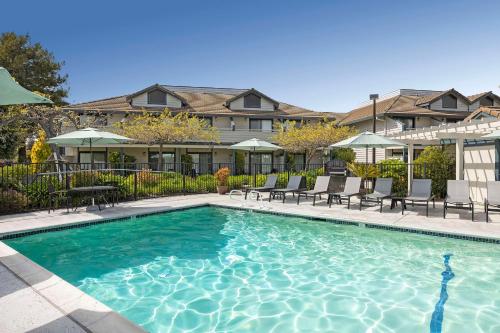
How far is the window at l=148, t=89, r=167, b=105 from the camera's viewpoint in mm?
32188

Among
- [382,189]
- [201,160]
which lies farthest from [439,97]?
[382,189]

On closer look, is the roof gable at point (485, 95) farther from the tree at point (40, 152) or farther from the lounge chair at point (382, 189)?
the tree at point (40, 152)

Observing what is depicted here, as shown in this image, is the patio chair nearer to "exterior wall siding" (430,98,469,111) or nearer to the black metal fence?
the black metal fence

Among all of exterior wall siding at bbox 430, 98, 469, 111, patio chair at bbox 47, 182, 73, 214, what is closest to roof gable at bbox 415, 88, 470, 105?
exterior wall siding at bbox 430, 98, 469, 111

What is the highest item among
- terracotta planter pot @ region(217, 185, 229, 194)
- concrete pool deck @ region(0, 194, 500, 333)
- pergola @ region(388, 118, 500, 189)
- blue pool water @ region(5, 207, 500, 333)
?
pergola @ region(388, 118, 500, 189)

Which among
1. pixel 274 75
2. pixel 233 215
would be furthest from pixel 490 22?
pixel 274 75

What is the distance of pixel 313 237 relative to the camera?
944cm

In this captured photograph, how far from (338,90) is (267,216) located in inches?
588

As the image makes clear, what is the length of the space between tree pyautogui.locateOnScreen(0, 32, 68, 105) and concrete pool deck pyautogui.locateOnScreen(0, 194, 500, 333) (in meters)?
33.7

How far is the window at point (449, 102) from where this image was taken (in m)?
33.5

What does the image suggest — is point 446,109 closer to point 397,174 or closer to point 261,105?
point 261,105

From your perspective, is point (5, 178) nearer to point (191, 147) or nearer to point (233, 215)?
point (233, 215)

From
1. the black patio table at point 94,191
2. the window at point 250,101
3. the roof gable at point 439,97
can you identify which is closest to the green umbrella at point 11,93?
the black patio table at point 94,191

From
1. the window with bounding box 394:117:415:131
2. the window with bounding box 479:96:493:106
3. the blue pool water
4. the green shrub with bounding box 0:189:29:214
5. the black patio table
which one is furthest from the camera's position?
the window with bounding box 479:96:493:106
